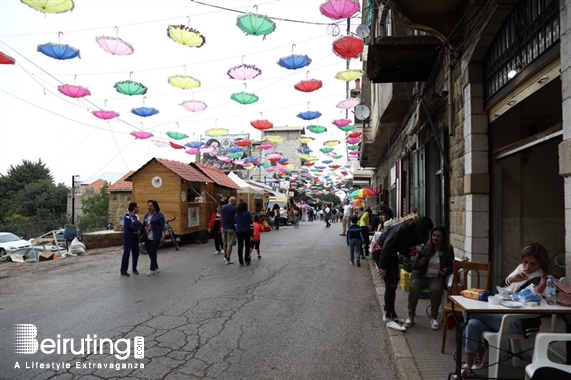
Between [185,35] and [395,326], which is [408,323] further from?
[185,35]

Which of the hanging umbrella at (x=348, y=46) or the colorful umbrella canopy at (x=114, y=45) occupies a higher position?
the colorful umbrella canopy at (x=114, y=45)

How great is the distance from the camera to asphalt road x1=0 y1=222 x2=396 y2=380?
4445 millimetres

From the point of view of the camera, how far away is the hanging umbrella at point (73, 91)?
12.6 metres

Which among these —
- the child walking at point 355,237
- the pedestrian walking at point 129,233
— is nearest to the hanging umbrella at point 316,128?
the child walking at point 355,237

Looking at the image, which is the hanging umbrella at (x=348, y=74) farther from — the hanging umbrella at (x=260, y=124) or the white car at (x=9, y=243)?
the white car at (x=9, y=243)

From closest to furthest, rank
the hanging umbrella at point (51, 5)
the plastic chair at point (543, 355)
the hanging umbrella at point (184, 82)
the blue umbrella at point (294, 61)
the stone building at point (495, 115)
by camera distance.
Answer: the plastic chair at point (543, 355)
the stone building at point (495, 115)
the hanging umbrella at point (51, 5)
the blue umbrella at point (294, 61)
the hanging umbrella at point (184, 82)

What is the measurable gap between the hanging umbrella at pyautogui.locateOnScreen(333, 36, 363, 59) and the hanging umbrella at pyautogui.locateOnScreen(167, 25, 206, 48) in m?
3.33

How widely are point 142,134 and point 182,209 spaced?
225 inches

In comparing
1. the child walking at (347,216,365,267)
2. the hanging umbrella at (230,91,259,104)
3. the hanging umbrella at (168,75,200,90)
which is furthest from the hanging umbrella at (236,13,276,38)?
the child walking at (347,216,365,267)

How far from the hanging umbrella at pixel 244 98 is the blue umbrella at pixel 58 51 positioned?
17.4 ft

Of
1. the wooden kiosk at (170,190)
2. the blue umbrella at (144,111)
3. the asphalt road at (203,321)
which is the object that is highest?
the blue umbrella at (144,111)

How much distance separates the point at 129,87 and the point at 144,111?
2887mm

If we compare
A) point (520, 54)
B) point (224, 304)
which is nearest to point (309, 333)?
point (224, 304)

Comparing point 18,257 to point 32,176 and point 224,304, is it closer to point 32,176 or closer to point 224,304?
point 224,304
